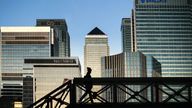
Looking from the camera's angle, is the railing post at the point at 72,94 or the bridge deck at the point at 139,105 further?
the bridge deck at the point at 139,105

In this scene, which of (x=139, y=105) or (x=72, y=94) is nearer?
(x=72, y=94)

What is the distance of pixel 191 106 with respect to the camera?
2317 cm

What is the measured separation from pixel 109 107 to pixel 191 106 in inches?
136

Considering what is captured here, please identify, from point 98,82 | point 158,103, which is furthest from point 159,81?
point 98,82

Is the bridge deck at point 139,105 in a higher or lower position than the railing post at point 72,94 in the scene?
lower

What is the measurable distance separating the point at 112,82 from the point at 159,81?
6.70 feet

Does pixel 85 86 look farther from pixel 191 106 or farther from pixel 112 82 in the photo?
pixel 191 106

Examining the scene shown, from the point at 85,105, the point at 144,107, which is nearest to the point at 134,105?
the point at 144,107

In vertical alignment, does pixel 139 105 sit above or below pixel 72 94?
below

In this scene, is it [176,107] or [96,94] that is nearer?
[176,107]

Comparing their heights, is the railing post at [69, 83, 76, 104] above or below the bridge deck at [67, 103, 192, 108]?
above

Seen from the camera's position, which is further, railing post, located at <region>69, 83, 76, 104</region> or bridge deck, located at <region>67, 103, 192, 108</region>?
bridge deck, located at <region>67, 103, 192, 108</region>

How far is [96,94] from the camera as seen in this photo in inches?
987

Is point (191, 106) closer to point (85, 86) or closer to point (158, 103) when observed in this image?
point (158, 103)
